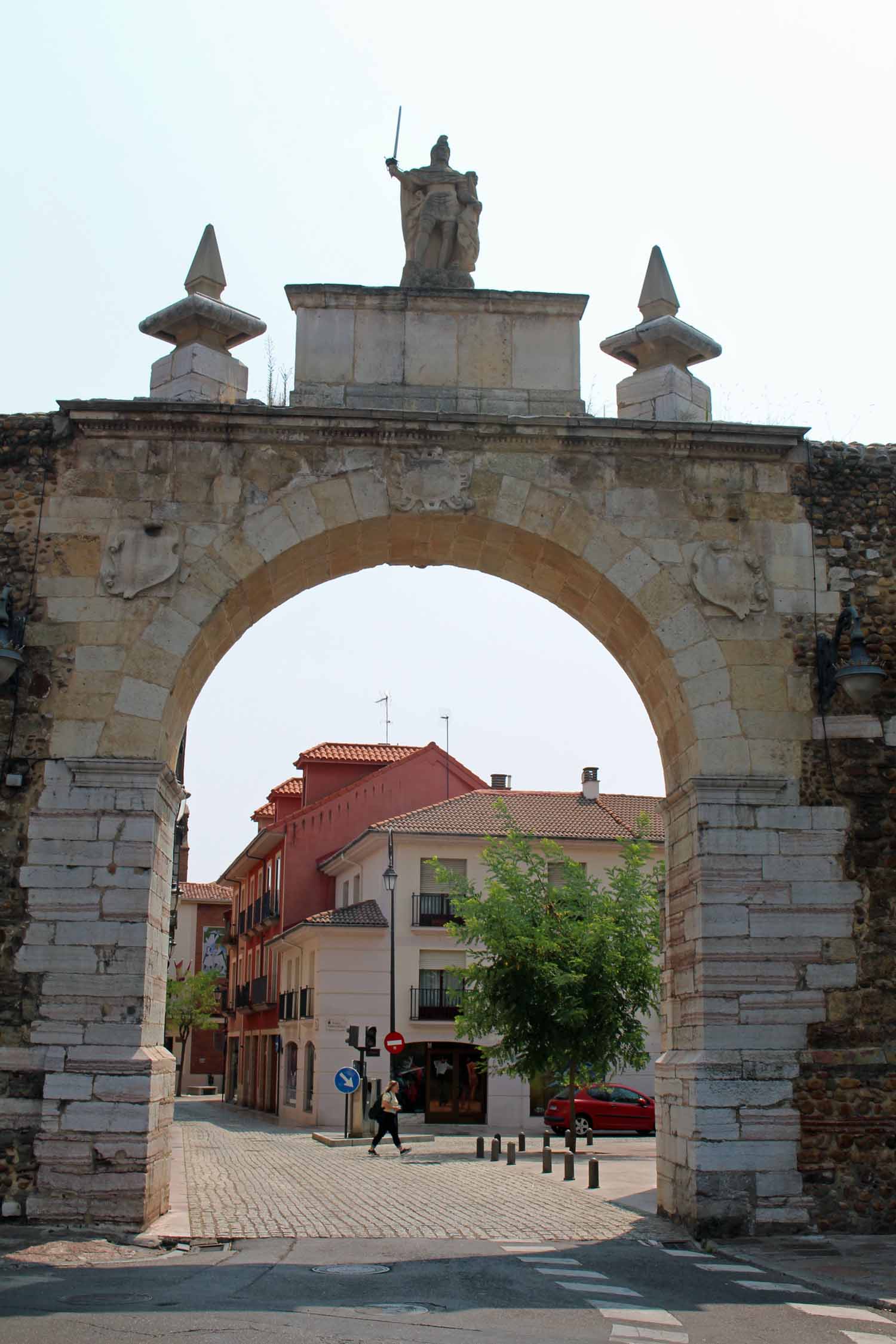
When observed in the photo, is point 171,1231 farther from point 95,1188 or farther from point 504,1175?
point 504,1175

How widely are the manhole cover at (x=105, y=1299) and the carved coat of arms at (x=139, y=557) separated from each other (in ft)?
16.1

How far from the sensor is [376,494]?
10281 mm

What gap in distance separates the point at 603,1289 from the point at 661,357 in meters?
→ 7.01

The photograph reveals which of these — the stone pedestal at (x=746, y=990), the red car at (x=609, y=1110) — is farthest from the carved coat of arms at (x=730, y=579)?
the red car at (x=609, y=1110)

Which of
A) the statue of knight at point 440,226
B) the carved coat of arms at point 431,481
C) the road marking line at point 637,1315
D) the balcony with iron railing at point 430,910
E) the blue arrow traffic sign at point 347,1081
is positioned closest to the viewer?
the road marking line at point 637,1315

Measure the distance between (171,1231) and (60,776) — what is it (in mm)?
3169

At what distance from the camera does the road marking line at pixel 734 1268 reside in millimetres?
7861

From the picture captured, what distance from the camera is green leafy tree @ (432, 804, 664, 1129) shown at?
20422 mm

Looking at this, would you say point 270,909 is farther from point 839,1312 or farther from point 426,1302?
point 839,1312

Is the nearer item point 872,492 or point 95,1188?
point 95,1188

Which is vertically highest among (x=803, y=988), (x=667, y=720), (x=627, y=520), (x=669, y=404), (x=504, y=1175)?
(x=669, y=404)

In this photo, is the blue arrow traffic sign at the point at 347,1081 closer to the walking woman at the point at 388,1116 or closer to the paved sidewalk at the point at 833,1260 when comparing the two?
A: the walking woman at the point at 388,1116

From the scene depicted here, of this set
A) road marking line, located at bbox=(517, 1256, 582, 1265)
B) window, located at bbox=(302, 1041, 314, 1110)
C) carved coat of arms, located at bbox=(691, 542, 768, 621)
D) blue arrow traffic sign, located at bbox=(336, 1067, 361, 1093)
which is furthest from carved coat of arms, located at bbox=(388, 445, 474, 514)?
window, located at bbox=(302, 1041, 314, 1110)

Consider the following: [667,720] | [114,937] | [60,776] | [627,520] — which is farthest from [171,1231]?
[627,520]
